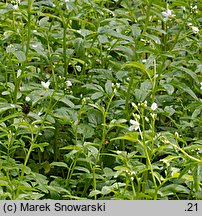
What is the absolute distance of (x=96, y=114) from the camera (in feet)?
8.21

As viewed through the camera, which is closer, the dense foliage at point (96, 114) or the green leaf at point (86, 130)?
the dense foliage at point (96, 114)

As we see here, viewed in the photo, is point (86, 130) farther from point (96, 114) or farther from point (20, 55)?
point (20, 55)

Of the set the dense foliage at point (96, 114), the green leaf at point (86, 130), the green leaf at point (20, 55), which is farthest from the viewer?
the green leaf at point (20, 55)

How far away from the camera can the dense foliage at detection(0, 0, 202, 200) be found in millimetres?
2115

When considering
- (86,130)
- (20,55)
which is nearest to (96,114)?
(86,130)

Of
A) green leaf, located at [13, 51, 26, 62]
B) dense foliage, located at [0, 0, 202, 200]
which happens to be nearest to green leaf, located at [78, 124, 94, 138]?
dense foliage, located at [0, 0, 202, 200]

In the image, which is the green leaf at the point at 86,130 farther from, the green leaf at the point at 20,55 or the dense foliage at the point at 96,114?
the green leaf at the point at 20,55

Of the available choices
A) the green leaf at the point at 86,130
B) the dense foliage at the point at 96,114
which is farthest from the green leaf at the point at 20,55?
the green leaf at the point at 86,130

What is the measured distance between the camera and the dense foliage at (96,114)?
2115 millimetres

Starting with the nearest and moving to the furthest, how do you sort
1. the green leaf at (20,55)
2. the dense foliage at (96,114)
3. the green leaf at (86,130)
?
the dense foliage at (96,114) < the green leaf at (86,130) < the green leaf at (20,55)

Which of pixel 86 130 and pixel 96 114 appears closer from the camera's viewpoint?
pixel 86 130

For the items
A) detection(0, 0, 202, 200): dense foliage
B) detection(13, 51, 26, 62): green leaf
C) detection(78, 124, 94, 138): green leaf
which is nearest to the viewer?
detection(0, 0, 202, 200): dense foliage

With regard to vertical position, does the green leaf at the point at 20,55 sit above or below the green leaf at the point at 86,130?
above

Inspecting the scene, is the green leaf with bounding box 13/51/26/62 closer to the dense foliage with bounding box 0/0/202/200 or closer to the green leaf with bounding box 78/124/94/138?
the dense foliage with bounding box 0/0/202/200
